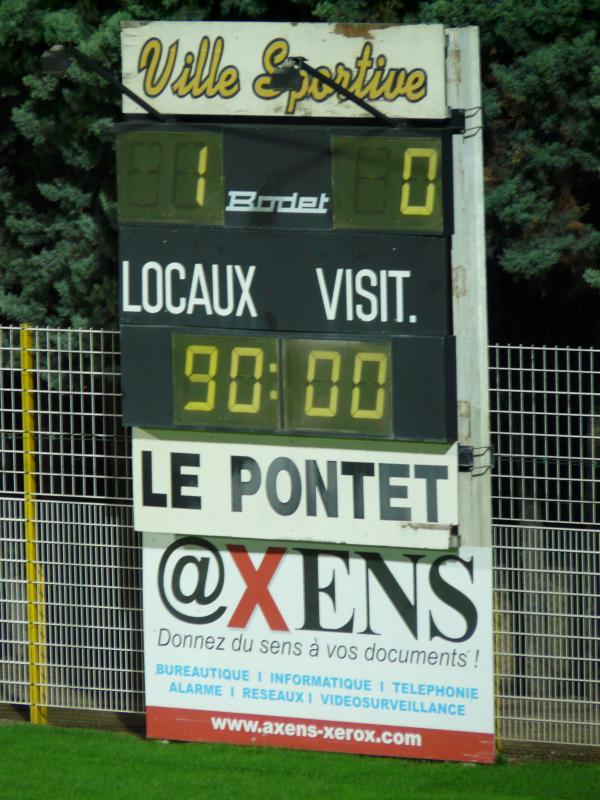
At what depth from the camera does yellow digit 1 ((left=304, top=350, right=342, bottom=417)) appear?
340 inches

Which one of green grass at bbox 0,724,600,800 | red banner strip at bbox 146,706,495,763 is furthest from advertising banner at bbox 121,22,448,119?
green grass at bbox 0,724,600,800

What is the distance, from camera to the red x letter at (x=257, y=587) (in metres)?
9.16

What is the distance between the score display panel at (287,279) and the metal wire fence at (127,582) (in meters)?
0.59

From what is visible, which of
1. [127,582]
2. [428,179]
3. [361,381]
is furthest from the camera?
[127,582]

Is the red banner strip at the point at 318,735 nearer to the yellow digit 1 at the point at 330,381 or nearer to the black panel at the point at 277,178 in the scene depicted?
the yellow digit 1 at the point at 330,381

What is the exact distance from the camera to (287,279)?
8.75 m

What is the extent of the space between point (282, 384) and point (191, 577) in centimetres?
135

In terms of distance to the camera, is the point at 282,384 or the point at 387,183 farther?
the point at 282,384

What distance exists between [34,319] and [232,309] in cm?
608

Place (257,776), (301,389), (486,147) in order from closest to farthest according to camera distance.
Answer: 1. (301,389)
2. (257,776)
3. (486,147)

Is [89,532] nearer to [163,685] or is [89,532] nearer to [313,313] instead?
[163,685]

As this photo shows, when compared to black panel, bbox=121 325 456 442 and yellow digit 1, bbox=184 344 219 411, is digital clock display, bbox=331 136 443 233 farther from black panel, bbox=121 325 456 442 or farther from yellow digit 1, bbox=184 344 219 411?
yellow digit 1, bbox=184 344 219 411

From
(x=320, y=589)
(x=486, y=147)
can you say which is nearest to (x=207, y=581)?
(x=320, y=589)

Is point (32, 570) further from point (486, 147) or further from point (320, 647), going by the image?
point (486, 147)
